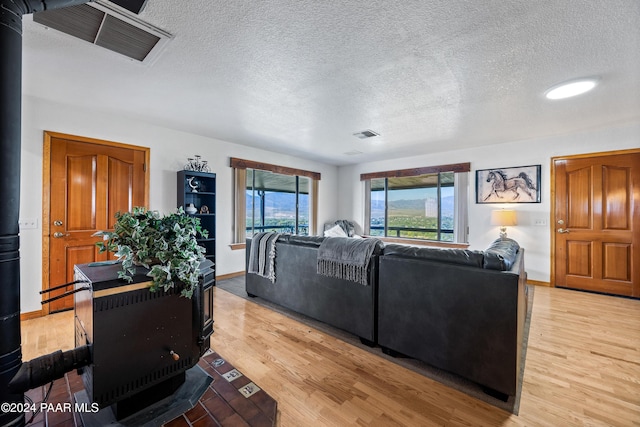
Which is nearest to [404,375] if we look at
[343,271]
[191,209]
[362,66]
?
[343,271]

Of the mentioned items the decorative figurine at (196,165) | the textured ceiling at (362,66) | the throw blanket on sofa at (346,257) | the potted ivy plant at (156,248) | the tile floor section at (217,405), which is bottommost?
the tile floor section at (217,405)

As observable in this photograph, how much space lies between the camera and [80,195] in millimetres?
3135

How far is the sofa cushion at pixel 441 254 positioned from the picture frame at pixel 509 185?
3.39 metres

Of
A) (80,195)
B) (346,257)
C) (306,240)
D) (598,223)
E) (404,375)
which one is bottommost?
(404,375)

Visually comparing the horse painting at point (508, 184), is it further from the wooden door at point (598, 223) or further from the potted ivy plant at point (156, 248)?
the potted ivy plant at point (156, 248)

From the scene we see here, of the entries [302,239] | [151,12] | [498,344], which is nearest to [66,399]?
[302,239]

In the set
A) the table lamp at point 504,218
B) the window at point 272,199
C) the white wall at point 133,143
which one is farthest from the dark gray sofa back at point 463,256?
the white wall at point 133,143

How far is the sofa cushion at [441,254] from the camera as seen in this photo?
5.95ft

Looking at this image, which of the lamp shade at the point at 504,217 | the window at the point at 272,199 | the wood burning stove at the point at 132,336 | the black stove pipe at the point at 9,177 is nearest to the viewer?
the black stove pipe at the point at 9,177

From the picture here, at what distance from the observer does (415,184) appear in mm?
5719

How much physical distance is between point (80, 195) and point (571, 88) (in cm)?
528

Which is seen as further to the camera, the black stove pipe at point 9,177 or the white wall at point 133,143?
the white wall at point 133,143

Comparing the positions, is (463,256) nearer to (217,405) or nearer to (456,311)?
(456,311)

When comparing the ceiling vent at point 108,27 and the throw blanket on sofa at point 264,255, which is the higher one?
the ceiling vent at point 108,27
